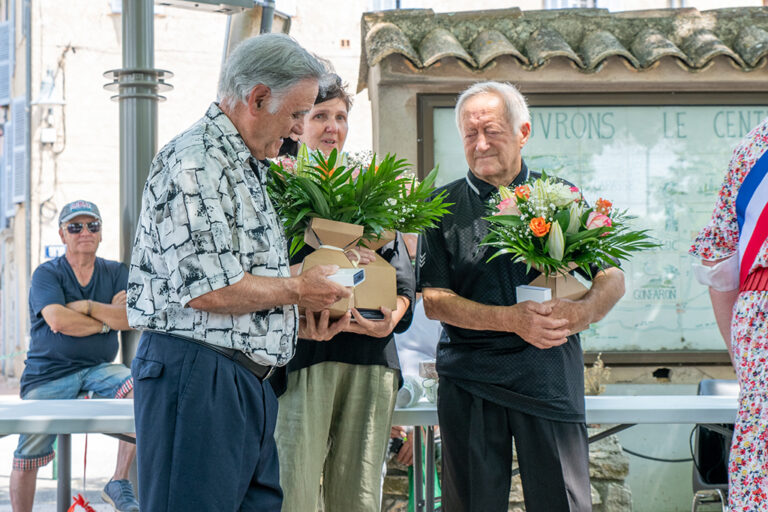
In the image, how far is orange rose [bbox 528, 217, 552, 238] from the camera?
2.98 m

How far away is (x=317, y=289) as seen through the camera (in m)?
2.55

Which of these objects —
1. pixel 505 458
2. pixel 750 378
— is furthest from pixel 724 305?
pixel 505 458

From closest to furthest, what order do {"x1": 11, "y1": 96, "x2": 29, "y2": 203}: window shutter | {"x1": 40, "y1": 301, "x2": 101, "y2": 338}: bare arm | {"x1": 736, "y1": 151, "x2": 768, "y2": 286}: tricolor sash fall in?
{"x1": 736, "y1": 151, "x2": 768, "y2": 286}: tricolor sash < {"x1": 40, "y1": 301, "x2": 101, "y2": 338}: bare arm < {"x1": 11, "y1": 96, "x2": 29, "y2": 203}: window shutter

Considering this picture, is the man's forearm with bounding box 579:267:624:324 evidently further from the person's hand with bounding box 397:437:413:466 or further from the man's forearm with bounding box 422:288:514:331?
the person's hand with bounding box 397:437:413:466

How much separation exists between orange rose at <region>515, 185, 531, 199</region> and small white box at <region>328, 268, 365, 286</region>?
63 centimetres

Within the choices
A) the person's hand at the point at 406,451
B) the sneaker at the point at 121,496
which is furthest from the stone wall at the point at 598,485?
the sneaker at the point at 121,496

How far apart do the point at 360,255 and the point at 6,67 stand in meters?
20.4

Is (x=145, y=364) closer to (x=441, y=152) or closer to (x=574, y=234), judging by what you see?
(x=574, y=234)

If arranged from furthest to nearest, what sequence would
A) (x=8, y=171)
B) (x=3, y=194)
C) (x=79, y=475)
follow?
1. (x=3, y=194)
2. (x=8, y=171)
3. (x=79, y=475)

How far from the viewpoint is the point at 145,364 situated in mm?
2443

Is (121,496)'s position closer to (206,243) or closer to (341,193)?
(341,193)

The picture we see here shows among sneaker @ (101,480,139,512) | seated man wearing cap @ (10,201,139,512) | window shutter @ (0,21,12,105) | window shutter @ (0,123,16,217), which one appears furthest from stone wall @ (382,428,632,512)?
window shutter @ (0,21,12,105)

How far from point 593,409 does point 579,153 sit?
3.40 m

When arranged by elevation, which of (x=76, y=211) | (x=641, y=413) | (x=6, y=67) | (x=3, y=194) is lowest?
(x=641, y=413)
